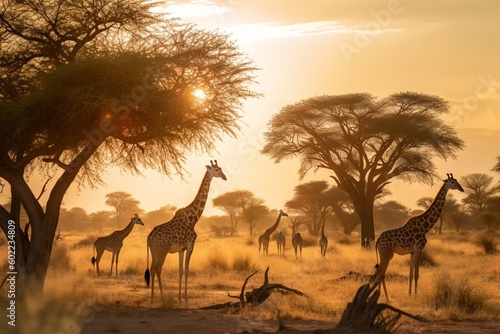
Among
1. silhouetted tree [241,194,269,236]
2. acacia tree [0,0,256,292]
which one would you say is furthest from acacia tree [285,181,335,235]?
acacia tree [0,0,256,292]

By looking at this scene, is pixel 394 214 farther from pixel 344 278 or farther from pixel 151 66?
pixel 151 66

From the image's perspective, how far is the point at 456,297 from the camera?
13664 mm

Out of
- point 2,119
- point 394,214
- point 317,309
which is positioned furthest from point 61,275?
point 394,214

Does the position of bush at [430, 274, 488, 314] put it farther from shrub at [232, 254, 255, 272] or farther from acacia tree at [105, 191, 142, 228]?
acacia tree at [105, 191, 142, 228]

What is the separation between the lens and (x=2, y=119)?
14.4m

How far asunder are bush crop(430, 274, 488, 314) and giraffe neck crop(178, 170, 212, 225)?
15.9 feet

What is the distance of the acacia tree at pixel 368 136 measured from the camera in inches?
1342

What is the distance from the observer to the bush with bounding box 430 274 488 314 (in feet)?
44.3

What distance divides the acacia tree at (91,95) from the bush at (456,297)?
5420 millimetres

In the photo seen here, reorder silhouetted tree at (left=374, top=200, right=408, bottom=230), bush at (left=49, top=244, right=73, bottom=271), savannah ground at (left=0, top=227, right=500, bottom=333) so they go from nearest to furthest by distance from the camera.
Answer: savannah ground at (left=0, top=227, right=500, bottom=333), bush at (left=49, top=244, right=73, bottom=271), silhouetted tree at (left=374, top=200, right=408, bottom=230)

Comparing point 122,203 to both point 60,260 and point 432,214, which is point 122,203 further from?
point 432,214

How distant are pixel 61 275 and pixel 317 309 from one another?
901 centimetres

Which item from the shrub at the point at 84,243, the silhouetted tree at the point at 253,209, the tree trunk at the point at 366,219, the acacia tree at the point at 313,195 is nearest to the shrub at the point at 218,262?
the tree trunk at the point at 366,219

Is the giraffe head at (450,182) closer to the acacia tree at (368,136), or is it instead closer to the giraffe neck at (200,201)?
the giraffe neck at (200,201)
